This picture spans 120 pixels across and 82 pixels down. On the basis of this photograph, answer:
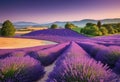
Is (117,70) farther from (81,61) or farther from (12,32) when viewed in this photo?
(12,32)

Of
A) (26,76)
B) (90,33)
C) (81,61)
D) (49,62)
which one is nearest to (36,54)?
(49,62)

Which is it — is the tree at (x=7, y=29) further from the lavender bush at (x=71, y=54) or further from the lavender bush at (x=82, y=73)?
the lavender bush at (x=82, y=73)

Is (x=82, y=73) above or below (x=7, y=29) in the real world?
above

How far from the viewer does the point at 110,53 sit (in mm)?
6941

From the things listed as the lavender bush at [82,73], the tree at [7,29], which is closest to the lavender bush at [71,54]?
the lavender bush at [82,73]

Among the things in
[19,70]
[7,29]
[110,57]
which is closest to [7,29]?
[7,29]

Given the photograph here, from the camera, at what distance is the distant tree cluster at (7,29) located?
1625 cm

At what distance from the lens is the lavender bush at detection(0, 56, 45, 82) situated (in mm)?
4680

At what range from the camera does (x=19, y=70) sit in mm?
4809

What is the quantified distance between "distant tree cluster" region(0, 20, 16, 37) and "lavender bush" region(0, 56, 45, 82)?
11138 millimetres

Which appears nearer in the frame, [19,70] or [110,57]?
[19,70]

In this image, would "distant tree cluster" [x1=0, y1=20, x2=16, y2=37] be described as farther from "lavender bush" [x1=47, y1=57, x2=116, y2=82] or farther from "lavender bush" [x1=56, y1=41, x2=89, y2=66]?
"lavender bush" [x1=47, y1=57, x2=116, y2=82]

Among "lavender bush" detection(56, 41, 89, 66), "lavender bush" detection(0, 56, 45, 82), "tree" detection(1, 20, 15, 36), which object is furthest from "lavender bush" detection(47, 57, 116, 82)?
"tree" detection(1, 20, 15, 36)

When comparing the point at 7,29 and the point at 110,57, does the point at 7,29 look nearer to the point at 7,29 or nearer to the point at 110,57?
the point at 7,29
